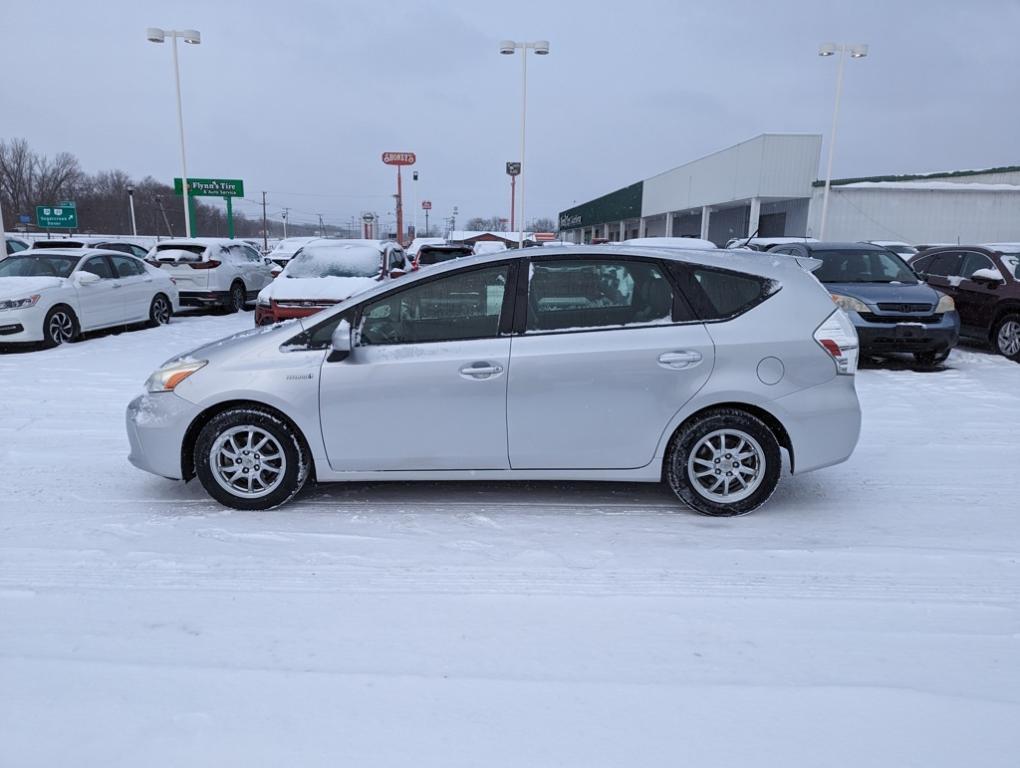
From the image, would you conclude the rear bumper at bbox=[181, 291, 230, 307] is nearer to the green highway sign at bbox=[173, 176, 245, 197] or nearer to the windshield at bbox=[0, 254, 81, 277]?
the windshield at bbox=[0, 254, 81, 277]

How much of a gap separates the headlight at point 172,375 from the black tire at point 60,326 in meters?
7.54

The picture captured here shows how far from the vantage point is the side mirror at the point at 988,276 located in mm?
10617

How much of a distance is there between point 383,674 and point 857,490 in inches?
146

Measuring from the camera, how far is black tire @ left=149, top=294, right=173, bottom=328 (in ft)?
44.0

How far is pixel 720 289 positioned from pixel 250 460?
10.4ft

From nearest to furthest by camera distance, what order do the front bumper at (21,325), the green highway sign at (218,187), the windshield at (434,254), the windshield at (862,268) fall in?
1. the front bumper at (21,325)
2. the windshield at (862,268)
3. the windshield at (434,254)
4. the green highway sign at (218,187)

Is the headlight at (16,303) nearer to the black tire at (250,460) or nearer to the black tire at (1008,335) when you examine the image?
the black tire at (250,460)

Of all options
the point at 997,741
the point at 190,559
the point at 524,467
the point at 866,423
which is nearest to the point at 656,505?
the point at 524,467

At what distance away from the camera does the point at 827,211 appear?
28953 mm

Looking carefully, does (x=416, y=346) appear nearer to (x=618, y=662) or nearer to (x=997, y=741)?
(x=618, y=662)

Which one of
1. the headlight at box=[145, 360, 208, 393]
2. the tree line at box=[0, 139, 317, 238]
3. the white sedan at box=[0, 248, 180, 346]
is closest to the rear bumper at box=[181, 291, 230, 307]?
the white sedan at box=[0, 248, 180, 346]

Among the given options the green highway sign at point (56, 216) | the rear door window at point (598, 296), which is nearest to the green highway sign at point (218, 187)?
the green highway sign at point (56, 216)

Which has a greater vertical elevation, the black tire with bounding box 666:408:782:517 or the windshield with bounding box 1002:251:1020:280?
the windshield with bounding box 1002:251:1020:280

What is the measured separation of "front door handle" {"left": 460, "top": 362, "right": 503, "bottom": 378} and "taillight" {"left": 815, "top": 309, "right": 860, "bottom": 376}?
1976 mm
